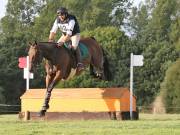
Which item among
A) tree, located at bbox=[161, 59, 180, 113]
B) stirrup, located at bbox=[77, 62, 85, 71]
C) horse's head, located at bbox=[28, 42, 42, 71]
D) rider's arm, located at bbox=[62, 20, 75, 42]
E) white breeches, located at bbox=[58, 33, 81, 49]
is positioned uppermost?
rider's arm, located at bbox=[62, 20, 75, 42]

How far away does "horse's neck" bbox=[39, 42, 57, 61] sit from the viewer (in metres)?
13.9

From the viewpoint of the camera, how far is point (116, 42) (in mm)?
53969

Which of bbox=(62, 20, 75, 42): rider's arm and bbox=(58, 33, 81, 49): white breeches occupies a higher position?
bbox=(62, 20, 75, 42): rider's arm

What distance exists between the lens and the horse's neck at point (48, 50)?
1386 centimetres

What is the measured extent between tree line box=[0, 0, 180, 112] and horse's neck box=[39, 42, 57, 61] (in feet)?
48.7

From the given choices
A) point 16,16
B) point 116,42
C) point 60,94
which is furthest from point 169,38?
point 60,94

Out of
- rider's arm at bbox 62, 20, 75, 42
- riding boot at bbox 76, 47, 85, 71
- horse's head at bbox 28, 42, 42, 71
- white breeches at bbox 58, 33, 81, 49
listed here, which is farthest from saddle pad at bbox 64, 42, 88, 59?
horse's head at bbox 28, 42, 42, 71

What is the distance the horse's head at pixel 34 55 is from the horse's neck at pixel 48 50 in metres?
0.32

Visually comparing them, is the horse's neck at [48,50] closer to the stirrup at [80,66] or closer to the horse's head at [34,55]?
the horse's head at [34,55]

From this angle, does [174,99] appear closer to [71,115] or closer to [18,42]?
[18,42]

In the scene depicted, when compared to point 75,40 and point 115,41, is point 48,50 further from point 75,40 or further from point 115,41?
point 115,41

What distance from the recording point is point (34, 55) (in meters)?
13.3

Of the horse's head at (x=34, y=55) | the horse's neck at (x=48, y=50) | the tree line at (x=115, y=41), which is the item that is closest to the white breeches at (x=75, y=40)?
the horse's neck at (x=48, y=50)

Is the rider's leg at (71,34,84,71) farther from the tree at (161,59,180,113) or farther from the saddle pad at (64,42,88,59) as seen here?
the tree at (161,59,180,113)
